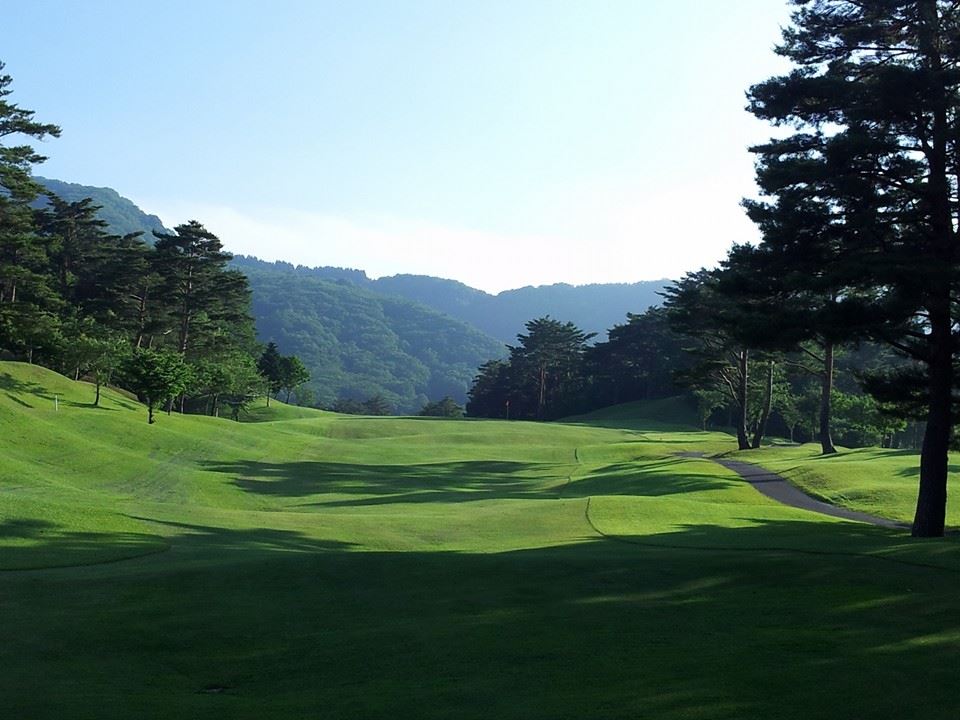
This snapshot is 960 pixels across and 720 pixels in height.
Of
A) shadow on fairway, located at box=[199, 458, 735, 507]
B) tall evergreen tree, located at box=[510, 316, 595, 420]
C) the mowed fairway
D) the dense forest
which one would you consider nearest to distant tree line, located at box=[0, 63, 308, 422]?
shadow on fairway, located at box=[199, 458, 735, 507]

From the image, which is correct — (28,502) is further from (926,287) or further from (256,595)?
(926,287)

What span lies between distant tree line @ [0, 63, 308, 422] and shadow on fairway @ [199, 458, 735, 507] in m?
9.96

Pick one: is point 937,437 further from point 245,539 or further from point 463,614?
point 245,539

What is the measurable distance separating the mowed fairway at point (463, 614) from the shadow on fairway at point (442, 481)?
8.49 m

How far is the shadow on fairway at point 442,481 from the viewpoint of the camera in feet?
127

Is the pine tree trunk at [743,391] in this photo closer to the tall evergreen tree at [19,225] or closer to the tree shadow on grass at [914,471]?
the tree shadow on grass at [914,471]

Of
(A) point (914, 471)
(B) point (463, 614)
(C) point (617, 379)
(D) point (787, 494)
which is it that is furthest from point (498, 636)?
(C) point (617, 379)

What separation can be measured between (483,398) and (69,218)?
222 feet

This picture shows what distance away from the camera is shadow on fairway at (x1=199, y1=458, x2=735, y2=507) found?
38.6 meters

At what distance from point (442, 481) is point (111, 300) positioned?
42370 millimetres

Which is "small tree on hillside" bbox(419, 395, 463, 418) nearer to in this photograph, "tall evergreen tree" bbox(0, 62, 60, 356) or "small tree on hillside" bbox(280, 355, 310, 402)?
"small tree on hillside" bbox(280, 355, 310, 402)

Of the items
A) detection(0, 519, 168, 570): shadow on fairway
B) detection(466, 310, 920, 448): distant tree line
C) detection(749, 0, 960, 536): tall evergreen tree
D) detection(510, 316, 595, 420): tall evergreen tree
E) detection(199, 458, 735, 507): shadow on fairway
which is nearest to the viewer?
detection(0, 519, 168, 570): shadow on fairway

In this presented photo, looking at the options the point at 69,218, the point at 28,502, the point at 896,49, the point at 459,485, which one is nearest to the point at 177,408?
the point at 69,218

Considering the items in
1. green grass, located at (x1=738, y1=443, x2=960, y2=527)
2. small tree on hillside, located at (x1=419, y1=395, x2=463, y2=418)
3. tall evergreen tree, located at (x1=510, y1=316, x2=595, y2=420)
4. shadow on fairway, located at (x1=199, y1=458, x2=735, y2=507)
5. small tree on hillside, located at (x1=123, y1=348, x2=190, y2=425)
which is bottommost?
shadow on fairway, located at (x1=199, y1=458, x2=735, y2=507)
